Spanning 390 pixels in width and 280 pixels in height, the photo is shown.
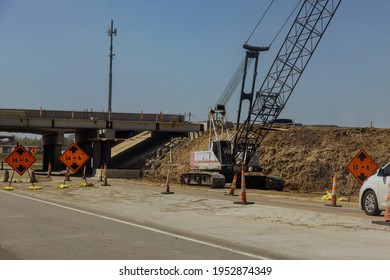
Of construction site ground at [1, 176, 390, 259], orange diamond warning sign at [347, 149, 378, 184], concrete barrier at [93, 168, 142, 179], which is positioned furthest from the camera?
concrete barrier at [93, 168, 142, 179]

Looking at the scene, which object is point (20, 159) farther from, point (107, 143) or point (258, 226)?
point (107, 143)

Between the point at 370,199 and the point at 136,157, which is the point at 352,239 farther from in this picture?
the point at 136,157

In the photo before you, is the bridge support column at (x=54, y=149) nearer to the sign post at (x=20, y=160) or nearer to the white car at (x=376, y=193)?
the sign post at (x=20, y=160)

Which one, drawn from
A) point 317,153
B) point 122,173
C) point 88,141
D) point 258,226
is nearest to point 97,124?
point 88,141

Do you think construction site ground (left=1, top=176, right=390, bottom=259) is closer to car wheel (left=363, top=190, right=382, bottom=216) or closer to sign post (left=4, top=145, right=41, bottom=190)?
car wheel (left=363, top=190, right=382, bottom=216)

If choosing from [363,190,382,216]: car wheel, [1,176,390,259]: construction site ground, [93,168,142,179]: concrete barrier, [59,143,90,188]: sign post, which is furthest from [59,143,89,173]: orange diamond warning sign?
[93,168,142,179]: concrete barrier

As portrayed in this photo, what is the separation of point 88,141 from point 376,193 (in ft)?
163

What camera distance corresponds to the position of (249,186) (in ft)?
123

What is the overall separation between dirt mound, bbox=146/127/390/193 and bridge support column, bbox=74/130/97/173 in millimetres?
14346

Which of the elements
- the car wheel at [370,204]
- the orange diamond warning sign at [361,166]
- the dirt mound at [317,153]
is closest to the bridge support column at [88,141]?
the dirt mound at [317,153]

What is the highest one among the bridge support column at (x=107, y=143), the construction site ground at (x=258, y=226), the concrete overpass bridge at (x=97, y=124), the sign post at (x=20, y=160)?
the concrete overpass bridge at (x=97, y=124)

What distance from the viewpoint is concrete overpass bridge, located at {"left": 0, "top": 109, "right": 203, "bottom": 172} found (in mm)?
52938

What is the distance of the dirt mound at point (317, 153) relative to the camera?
38156 mm

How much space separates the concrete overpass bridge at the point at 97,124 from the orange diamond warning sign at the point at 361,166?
3440 centimetres
